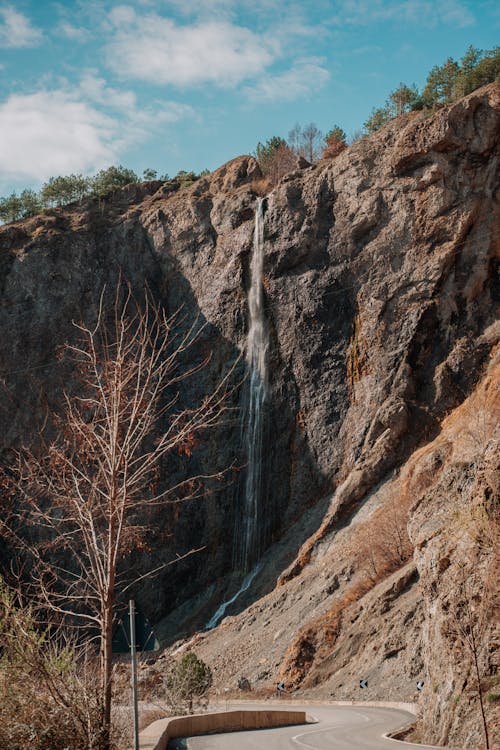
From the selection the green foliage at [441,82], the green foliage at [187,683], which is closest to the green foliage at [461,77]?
the green foliage at [441,82]

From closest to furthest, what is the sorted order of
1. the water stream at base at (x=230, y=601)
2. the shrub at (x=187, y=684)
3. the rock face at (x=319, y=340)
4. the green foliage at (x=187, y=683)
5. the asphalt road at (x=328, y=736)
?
the asphalt road at (x=328, y=736) < the shrub at (x=187, y=684) < the green foliage at (x=187, y=683) < the rock face at (x=319, y=340) < the water stream at base at (x=230, y=601)

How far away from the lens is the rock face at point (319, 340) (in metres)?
33.5

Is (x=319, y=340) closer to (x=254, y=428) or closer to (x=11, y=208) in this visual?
(x=254, y=428)

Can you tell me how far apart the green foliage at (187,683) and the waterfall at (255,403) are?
50.8 ft

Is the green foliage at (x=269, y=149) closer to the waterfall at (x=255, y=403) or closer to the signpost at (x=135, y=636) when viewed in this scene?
the waterfall at (x=255, y=403)

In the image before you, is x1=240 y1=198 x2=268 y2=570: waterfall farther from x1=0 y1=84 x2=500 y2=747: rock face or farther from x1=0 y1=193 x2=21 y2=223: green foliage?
x1=0 y1=193 x2=21 y2=223: green foliage

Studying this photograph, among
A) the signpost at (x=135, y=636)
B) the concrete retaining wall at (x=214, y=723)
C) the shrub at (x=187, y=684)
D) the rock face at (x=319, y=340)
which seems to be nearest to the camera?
the signpost at (x=135, y=636)

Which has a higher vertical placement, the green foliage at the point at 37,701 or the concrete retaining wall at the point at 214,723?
the green foliage at the point at 37,701

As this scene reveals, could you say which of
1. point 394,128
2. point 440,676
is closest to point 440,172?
point 394,128

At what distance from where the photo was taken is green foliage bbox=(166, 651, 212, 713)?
74.6ft

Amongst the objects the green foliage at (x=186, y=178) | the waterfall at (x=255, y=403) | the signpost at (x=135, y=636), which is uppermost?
the green foliage at (x=186, y=178)

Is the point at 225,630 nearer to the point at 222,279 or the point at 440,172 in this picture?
the point at 222,279

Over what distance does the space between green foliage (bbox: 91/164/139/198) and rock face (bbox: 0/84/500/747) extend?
6.16 meters

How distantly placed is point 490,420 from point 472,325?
9.56m
